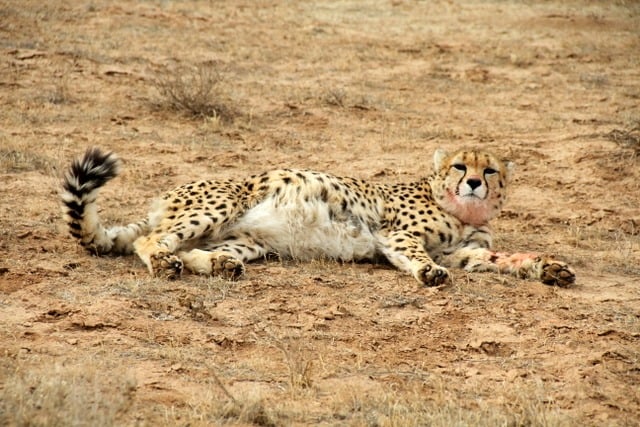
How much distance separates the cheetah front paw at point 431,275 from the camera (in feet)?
18.4

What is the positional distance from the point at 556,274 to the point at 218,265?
1924mm

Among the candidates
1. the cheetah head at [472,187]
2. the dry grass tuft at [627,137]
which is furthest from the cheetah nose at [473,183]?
the dry grass tuft at [627,137]

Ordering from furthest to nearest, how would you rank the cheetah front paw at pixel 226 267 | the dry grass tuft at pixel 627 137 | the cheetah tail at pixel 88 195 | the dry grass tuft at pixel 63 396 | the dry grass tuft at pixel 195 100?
the dry grass tuft at pixel 195 100
the dry grass tuft at pixel 627 137
the cheetah front paw at pixel 226 267
the cheetah tail at pixel 88 195
the dry grass tuft at pixel 63 396

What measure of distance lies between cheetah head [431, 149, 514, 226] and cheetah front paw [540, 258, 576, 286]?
2.32ft

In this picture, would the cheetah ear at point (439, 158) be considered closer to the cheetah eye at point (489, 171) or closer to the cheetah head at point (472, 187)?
the cheetah head at point (472, 187)

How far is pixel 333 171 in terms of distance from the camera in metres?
8.39

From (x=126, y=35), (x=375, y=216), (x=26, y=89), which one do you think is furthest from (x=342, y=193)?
(x=126, y=35)

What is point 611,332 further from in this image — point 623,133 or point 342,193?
point 623,133

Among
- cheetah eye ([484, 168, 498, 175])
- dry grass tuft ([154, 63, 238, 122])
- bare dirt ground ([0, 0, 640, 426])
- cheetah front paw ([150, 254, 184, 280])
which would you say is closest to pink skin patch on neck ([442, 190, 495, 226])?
cheetah eye ([484, 168, 498, 175])

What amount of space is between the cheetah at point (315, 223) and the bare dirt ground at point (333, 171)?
13 cm

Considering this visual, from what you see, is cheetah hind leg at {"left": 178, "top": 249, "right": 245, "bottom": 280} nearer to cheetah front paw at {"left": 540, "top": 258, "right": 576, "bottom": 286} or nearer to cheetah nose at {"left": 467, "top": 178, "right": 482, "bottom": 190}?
cheetah nose at {"left": 467, "top": 178, "right": 482, "bottom": 190}

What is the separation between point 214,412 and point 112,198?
3783 millimetres

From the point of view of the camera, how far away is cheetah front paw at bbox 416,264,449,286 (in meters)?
5.61

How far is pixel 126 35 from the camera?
41.1ft
